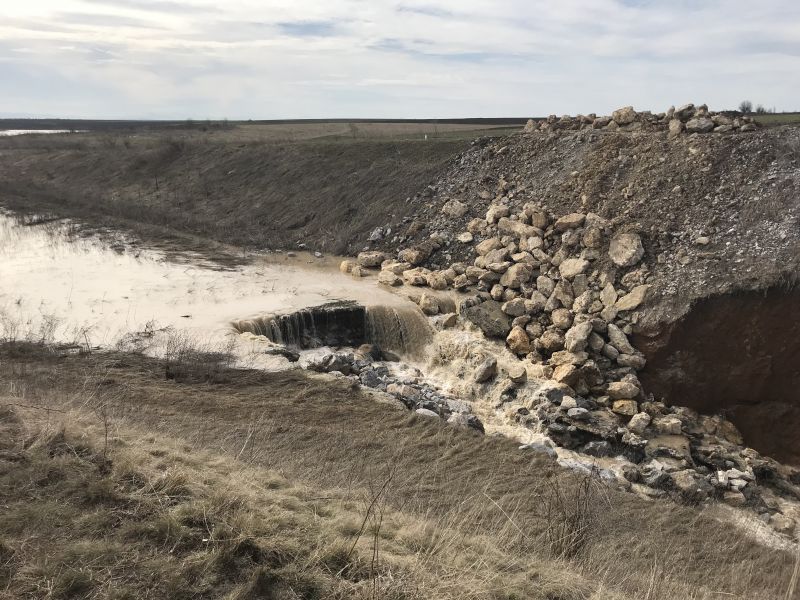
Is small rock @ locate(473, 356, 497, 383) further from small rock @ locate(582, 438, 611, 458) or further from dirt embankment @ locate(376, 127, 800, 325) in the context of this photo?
dirt embankment @ locate(376, 127, 800, 325)

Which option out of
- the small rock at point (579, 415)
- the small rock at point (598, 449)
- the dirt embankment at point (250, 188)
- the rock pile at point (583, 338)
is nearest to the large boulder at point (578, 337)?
the rock pile at point (583, 338)

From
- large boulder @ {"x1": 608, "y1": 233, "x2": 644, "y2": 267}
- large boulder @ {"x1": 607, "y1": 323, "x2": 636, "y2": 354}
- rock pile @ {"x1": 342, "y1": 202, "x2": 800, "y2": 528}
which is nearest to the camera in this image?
rock pile @ {"x1": 342, "y1": 202, "x2": 800, "y2": 528}

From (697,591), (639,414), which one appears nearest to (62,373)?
(697,591)

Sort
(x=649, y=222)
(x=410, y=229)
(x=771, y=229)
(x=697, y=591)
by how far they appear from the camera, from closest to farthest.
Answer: (x=697, y=591), (x=771, y=229), (x=649, y=222), (x=410, y=229)

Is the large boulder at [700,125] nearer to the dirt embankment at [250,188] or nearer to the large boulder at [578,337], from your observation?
the large boulder at [578,337]

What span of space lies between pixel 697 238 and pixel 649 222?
1.33 m

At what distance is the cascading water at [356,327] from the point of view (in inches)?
542

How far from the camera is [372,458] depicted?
761 cm

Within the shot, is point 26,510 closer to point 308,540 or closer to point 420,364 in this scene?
point 308,540

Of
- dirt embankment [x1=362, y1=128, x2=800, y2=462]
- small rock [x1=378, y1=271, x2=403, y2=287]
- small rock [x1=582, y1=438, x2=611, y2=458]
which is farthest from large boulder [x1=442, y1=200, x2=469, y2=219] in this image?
small rock [x1=582, y1=438, x2=611, y2=458]

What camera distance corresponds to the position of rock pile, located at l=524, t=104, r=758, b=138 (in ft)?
54.3

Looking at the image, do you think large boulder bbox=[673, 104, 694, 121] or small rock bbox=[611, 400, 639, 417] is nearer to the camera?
small rock bbox=[611, 400, 639, 417]

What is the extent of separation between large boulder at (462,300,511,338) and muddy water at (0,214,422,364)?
1.95 meters

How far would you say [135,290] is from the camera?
15.4m
